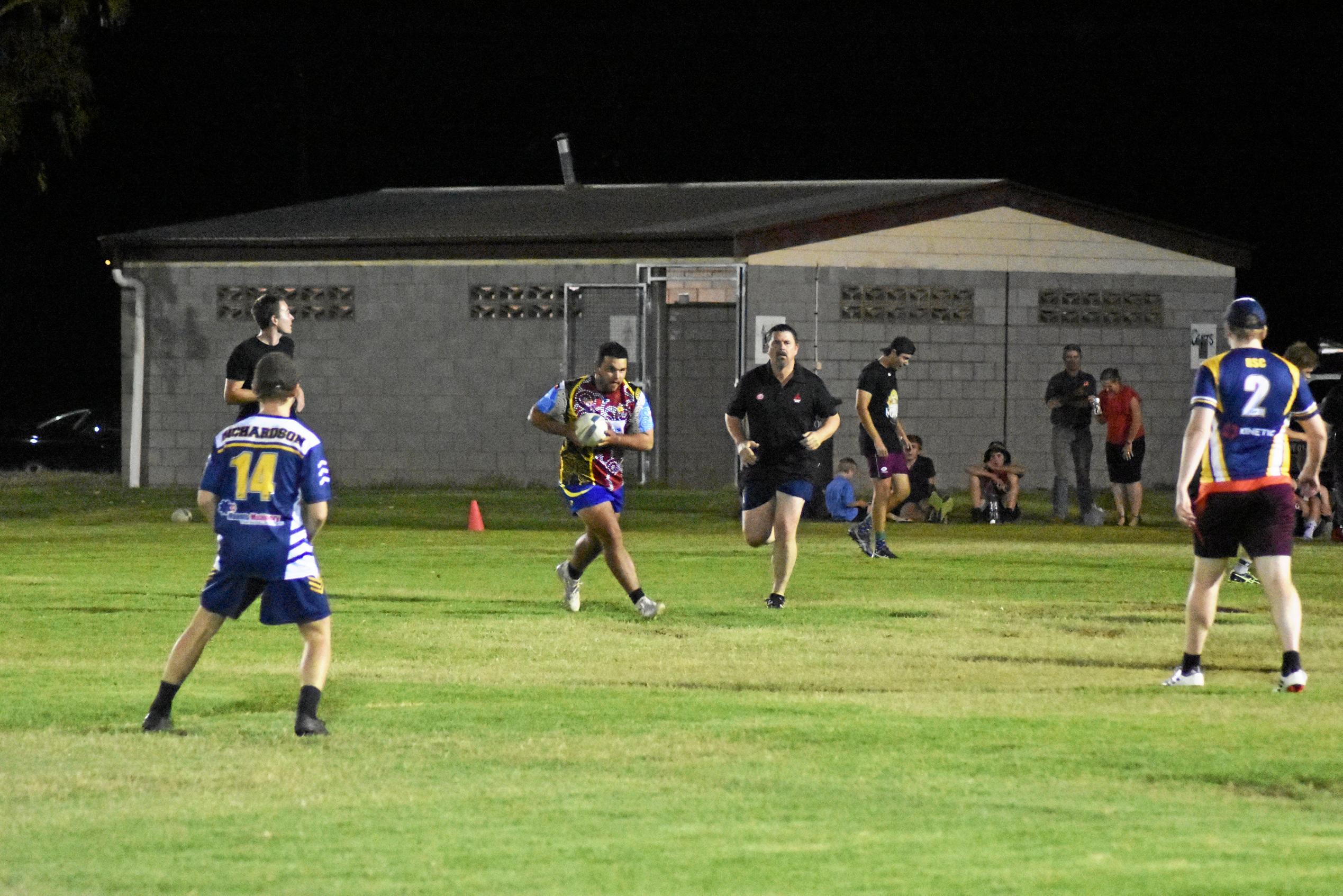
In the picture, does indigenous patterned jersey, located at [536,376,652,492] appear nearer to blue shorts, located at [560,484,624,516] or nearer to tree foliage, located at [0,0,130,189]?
blue shorts, located at [560,484,624,516]

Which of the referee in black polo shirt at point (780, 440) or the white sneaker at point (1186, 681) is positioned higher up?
the referee in black polo shirt at point (780, 440)

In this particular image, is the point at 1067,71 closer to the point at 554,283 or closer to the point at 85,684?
the point at 554,283

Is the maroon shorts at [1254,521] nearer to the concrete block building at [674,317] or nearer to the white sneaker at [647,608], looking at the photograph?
the white sneaker at [647,608]

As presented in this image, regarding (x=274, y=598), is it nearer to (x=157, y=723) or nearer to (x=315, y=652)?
(x=315, y=652)

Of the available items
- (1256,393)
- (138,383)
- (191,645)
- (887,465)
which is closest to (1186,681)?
(1256,393)

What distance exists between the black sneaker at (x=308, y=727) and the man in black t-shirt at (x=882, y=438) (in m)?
9.17

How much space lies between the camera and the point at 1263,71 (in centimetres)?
4984

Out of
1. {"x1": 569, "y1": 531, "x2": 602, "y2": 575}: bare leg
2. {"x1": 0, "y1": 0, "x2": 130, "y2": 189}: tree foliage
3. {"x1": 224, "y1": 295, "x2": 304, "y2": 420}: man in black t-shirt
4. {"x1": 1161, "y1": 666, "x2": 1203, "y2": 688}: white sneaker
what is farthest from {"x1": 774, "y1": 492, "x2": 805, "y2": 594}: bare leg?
{"x1": 0, "y1": 0, "x2": 130, "y2": 189}: tree foliage

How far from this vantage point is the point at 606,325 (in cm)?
2702

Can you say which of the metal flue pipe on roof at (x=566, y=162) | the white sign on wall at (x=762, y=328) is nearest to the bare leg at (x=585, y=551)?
the white sign on wall at (x=762, y=328)

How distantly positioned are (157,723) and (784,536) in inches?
228

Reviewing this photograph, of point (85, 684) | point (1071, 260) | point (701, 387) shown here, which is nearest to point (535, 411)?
point (85, 684)

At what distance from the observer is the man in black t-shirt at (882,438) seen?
56.9 feet

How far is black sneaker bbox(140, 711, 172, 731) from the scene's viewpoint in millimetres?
Result: 8734
